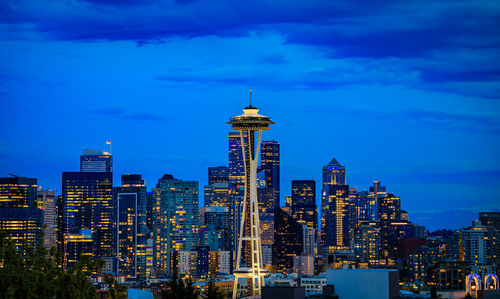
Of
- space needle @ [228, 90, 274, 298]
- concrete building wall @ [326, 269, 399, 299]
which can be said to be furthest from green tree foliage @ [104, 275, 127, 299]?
space needle @ [228, 90, 274, 298]

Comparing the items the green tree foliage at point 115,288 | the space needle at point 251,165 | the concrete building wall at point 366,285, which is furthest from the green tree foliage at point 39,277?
the space needle at point 251,165

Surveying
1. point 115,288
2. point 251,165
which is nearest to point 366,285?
point 115,288

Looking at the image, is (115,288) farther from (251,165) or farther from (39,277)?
(251,165)

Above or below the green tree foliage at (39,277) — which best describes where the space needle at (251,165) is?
above

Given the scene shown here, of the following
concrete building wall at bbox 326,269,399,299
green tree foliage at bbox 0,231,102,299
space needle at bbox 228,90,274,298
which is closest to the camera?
green tree foliage at bbox 0,231,102,299

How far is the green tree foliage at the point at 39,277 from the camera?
44144mm

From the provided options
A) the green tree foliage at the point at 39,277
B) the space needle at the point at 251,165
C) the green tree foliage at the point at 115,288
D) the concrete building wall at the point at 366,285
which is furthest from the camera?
the space needle at the point at 251,165

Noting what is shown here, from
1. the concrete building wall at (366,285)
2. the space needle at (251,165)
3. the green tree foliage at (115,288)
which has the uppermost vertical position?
the space needle at (251,165)

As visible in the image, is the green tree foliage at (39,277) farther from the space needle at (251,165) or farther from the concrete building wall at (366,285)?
the space needle at (251,165)

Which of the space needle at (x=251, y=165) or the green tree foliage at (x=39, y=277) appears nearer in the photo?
the green tree foliage at (x=39, y=277)

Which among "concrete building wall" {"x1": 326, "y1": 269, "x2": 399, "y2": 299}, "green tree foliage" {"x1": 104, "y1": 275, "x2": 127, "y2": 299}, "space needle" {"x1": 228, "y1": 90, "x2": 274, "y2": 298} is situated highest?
"space needle" {"x1": 228, "y1": 90, "x2": 274, "y2": 298}

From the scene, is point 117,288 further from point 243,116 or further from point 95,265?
point 243,116

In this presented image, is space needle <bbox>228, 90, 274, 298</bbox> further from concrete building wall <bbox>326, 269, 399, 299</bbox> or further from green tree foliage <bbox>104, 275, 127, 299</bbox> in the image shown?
green tree foliage <bbox>104, 275, 127, 299</bbox>

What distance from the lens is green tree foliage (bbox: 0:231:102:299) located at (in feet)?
145
